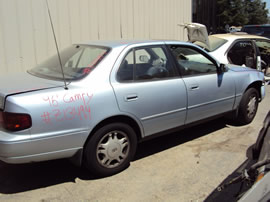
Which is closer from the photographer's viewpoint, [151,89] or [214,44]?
[151,89]

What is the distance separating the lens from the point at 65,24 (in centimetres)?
629

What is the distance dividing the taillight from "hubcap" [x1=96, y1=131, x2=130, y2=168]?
83cm

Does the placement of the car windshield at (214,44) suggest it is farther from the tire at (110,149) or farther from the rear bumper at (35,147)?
the rear bumper at (35,147)

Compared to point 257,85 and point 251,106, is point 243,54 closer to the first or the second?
point 257,85

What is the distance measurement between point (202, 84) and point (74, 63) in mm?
1817

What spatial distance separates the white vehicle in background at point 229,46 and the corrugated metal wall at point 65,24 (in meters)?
1.66

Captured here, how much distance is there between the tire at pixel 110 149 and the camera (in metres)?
3.17

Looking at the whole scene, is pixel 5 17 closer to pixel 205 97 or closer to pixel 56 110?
pixel 56 110

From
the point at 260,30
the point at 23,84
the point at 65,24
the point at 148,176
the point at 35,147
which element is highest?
the point at 65,24

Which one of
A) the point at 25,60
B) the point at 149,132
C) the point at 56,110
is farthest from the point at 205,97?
the point at 25,60

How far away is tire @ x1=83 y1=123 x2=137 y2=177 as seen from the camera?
3.17m

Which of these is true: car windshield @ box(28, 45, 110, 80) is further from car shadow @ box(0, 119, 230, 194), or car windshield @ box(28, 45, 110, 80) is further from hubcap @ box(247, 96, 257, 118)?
hubcap @ box(247, 96, 257, 118)

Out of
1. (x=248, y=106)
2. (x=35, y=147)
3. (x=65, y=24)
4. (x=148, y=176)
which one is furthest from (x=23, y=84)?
(x=248, y=106)

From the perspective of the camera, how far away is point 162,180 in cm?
338
